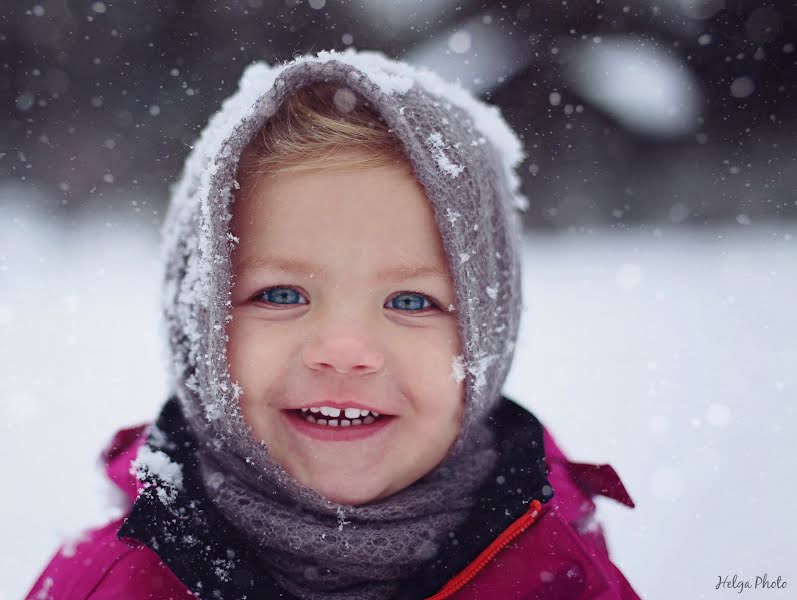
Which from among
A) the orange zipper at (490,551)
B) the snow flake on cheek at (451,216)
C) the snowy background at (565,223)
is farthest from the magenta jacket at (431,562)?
the snowy background at (565,223)

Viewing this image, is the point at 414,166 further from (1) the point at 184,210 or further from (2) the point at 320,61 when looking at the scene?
(1) the point at 184,210

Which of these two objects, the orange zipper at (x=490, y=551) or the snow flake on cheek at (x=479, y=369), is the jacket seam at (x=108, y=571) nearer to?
the orange zipper at (x=490, y=551)

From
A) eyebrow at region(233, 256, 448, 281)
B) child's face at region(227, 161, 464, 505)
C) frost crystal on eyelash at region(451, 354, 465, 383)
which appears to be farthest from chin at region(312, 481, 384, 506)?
eyebrow at region(233, 256, 448, 281)

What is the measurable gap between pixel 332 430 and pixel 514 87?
16.4 feet

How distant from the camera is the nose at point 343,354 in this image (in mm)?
1015

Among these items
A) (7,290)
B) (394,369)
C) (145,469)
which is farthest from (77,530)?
(7,290)

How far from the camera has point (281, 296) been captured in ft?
3.63

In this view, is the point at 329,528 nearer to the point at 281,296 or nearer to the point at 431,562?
the point at 431,562

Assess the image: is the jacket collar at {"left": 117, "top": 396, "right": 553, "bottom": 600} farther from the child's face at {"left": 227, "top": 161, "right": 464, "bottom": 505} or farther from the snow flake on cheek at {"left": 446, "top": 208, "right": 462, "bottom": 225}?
the snow flake on cheek at {"left": 446, "top": 208, "right": 462, "bottom": 225}

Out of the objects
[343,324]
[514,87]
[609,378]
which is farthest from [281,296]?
[514,87]

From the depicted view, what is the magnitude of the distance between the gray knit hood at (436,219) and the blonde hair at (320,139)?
0.04 meters

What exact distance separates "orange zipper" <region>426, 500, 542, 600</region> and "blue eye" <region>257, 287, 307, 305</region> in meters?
0.51

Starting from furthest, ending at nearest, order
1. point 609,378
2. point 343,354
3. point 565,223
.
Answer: point 565,223 < point 609,378 < point 343,354

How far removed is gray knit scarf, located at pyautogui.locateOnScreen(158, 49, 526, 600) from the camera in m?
1.07
